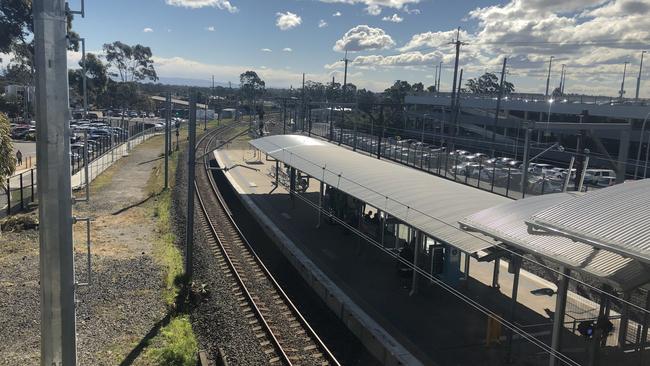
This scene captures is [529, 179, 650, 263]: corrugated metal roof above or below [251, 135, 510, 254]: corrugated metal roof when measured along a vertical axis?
above

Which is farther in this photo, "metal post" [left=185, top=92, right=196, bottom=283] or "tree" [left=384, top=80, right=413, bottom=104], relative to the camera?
"tree" [left=384, top=80, right=413, bottom=104]

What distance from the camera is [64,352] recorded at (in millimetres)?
6039

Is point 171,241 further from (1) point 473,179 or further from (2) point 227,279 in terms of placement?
(1) point 473,179

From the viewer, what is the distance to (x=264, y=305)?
12.6m

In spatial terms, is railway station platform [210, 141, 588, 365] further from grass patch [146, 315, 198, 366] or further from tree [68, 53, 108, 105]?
tree [68, 53, 108, 105]

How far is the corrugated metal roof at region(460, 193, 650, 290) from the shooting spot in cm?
720

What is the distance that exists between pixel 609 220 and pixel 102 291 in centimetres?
1085

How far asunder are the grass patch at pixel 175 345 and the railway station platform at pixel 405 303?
11.6 ft

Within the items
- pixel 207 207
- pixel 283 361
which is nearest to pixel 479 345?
pixel 283 361

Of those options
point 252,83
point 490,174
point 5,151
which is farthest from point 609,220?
point 252,83

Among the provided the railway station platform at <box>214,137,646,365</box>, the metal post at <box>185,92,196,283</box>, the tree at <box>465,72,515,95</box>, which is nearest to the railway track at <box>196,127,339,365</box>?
the metal post at <box>185,92,196,283</box>

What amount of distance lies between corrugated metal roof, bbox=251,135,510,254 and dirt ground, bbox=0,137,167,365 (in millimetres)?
6097

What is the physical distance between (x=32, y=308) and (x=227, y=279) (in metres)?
4.76

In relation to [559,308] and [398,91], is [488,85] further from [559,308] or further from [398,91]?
[559,308]
